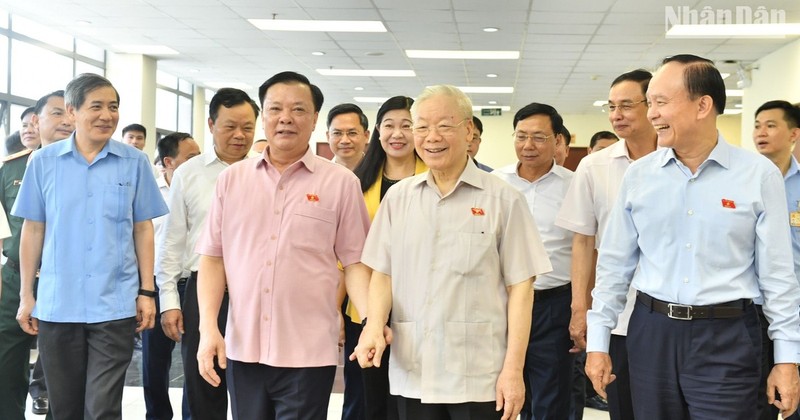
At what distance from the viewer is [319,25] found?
31.1 ft

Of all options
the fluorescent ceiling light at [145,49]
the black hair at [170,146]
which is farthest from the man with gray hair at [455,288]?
the fluorescent ceiling light at [145,49]

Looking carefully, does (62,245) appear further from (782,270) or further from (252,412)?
(782,270)

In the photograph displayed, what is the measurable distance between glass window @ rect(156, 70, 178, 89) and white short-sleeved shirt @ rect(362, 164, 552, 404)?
41.2 ft

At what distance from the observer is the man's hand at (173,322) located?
3084 mm

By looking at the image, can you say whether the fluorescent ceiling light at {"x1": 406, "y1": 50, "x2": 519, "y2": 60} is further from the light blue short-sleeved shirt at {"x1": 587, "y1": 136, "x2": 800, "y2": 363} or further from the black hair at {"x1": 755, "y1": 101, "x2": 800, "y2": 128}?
the light blue short-sleeved shirt at {"x1": 587, "y1": 136, "x2": 800, "y2": 363}

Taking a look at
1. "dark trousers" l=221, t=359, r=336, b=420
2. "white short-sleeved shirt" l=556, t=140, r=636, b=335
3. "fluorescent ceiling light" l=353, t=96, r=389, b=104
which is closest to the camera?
"dark trousers" l=221, t=359, r=336, b=420

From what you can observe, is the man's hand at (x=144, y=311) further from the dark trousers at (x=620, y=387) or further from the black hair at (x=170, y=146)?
the black hair at (x=170, y=146)

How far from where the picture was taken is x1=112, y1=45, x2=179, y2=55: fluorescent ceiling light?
11337 mm

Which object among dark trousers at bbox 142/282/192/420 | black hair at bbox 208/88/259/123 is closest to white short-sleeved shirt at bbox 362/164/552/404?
black hair at bbox 208/88/259/123

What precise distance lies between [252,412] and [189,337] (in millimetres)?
920

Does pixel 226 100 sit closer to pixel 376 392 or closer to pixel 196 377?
pixel 196 377

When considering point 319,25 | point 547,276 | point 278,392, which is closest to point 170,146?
point 547,276

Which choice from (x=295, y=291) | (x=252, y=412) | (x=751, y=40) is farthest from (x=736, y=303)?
(x=751, y=40)

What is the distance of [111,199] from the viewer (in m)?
3.00
